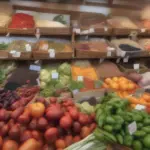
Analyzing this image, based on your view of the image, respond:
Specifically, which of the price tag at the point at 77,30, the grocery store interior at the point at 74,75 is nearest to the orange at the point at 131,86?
the grocery store interior at the point at 74,75

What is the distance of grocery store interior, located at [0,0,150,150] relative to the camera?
1.87m

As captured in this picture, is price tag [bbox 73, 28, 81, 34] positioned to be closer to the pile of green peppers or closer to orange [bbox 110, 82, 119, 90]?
orange [bbox 110, 82, 119, 90]

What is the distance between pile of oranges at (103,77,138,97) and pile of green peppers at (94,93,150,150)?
0.92m

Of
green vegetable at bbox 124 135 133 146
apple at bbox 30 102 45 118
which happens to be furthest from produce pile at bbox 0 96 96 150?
green vegetable at bbox 124 135 133 146

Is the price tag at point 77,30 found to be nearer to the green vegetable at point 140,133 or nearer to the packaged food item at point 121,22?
the packaged food item at point 121,22

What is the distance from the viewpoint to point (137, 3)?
12.4 ft

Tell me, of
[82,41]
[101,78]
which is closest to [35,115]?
[101,78]

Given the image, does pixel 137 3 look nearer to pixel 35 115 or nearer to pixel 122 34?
pixel 122 34

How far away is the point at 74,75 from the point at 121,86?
582 millimetres

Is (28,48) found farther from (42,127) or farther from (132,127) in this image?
(132,127)

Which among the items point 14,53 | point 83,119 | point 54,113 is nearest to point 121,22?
point 14,53

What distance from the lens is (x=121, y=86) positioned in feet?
9.57

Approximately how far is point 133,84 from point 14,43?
152cm

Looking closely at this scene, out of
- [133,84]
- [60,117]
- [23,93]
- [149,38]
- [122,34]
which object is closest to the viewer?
[60,117]
